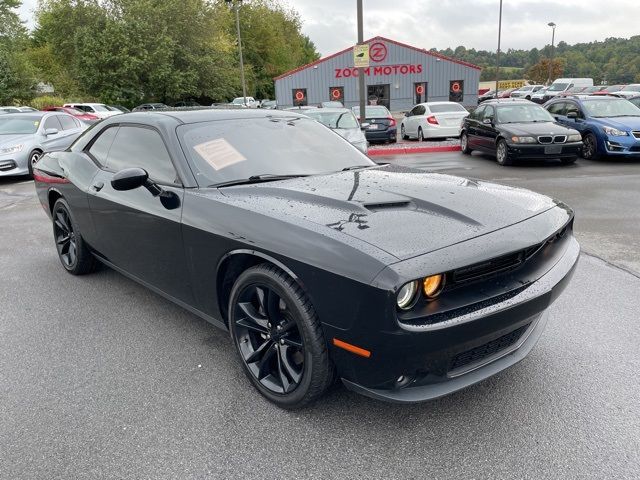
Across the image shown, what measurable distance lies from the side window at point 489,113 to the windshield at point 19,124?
34.5ft

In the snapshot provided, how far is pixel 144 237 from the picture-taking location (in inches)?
133

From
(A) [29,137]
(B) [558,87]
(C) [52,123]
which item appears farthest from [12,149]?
(B) [558,87]

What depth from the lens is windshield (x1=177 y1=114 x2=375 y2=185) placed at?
10.5ft

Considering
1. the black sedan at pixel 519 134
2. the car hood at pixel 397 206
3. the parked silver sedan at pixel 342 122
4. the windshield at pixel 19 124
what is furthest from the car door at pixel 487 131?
the windshield at pixel 19 124

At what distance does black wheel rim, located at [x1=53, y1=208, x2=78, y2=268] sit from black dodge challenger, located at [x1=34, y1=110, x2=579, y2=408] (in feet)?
3.23

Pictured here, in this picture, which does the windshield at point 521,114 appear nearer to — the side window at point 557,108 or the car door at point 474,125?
the car door at point 474,125

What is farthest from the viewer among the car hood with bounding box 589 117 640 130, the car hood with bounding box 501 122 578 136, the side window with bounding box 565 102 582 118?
the side window with bounding box 565 102 582 118

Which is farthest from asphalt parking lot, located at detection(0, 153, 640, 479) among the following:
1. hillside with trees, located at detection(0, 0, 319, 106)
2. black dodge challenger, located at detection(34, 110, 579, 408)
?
hillside with trees, located at detection(0, 0, 319, 106)

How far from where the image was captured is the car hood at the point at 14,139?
11.1 meters

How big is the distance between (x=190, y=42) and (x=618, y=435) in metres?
38.6

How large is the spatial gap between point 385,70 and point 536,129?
29200 mm

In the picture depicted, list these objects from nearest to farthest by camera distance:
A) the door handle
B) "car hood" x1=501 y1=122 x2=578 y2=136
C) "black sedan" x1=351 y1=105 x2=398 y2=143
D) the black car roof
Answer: the black car roof
the door handle
"car hood" x1=501 y1=122 x2=578 y2=136
"black sedan" x1=351 y1=105 x2=398 y2=143

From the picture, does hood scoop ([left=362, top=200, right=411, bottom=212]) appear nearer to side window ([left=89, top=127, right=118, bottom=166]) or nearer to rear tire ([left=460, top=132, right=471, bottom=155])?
side window ([left=89, top=127, right=118, bottom=166])

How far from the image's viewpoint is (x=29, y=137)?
454 inches
